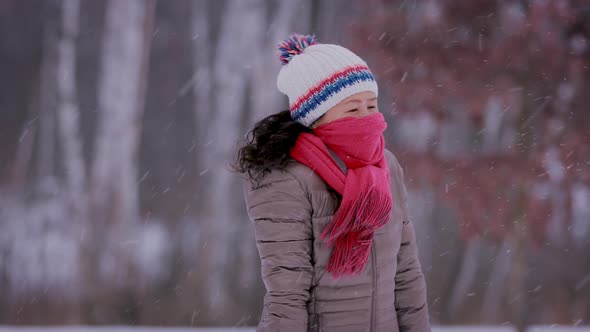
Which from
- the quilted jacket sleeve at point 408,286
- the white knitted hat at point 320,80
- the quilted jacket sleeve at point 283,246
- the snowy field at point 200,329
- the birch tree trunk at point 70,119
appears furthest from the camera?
the birch tree trunk at point 70,119

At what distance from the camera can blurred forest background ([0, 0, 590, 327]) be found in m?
4.08

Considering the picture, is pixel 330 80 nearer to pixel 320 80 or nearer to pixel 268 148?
pixel 320 80

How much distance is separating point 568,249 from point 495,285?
600 millimetres

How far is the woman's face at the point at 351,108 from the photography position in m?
1.33

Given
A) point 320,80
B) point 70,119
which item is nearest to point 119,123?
point 70,119

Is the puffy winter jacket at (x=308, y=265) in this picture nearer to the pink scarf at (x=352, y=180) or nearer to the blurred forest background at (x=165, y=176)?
the pink scarf at (x=352, y=180)

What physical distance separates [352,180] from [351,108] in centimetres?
19

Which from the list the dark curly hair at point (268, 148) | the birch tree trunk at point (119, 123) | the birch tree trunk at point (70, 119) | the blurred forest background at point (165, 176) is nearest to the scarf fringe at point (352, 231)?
the dark curly hair at point (268, 148)

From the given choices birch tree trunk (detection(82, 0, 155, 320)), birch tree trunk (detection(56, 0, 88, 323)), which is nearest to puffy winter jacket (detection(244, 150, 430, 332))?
birch tree trunk (detection(82, 0, 155, 320))

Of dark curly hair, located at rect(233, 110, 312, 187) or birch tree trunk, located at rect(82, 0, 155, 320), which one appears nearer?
dark curly hair, located at rect(233, 110, 312, 187)

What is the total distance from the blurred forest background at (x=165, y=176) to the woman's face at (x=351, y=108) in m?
2.65

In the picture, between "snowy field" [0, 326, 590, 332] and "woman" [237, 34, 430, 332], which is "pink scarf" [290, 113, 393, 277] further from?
"snowy field" [0, 326, 590, 332]

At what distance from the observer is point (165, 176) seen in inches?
167

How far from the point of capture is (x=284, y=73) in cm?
139
